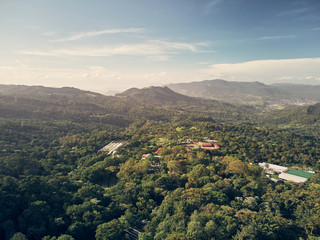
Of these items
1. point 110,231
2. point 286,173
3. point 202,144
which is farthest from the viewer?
point 202,144

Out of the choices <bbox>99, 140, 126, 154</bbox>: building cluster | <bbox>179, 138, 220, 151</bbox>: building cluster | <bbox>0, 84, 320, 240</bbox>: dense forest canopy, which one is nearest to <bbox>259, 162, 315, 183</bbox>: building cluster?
<bbox>0, 84, 320, 240</bbox>: dense forest canopy

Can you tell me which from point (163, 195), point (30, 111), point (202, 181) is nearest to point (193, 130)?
point (202, 181)

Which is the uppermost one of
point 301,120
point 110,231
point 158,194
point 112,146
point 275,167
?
point 110,231

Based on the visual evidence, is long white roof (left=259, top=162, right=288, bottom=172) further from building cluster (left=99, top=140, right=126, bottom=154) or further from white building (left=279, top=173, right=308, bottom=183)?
building cluster (left=99, top=140, right=126, bottom=154)

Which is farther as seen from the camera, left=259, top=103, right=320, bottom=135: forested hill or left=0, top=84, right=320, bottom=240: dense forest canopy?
left=259, top=103, right=320, bottom=135: forested hill

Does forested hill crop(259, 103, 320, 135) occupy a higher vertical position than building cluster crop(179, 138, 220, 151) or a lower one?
lower

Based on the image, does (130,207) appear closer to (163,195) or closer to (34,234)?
(163,195)

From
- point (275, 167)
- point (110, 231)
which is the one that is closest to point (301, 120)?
point (275, 167)

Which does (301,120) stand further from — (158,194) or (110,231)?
(110,231)
